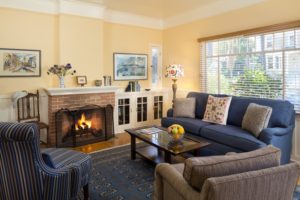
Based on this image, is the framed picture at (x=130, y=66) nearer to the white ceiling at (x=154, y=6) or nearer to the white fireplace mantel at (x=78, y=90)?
the white fireplace mantel at (x=78, y=90)

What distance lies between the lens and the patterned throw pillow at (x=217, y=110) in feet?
13.0

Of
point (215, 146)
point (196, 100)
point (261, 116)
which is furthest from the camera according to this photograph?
point (196, 100)

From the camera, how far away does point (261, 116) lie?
10.6 ft

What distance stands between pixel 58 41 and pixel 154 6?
2.24 metres

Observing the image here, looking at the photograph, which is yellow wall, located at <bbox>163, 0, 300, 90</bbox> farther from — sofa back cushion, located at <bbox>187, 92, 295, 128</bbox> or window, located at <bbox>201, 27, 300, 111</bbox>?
sofa back cushion, located at <bbox>187, 92, 295, 128</bbox>

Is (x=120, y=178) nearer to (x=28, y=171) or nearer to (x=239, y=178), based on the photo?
(x=28, y=171)

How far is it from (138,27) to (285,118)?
153 inches

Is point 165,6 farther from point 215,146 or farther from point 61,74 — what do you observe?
point 215,146

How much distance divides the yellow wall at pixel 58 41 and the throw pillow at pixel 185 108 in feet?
5.89

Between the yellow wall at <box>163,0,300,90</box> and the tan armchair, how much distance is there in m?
2.95

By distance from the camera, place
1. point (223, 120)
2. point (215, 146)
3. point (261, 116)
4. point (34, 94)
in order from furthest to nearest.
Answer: point (34, 94) → point (223, 120) → point (215, 146) → point (261, 116)

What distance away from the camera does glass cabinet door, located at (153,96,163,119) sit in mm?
5992

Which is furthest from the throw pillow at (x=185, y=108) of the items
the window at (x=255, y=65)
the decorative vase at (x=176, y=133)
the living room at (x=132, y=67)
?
the decorative vase at (x=176, y=133)

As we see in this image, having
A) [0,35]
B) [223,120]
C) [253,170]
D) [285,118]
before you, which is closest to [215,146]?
[223,120]
